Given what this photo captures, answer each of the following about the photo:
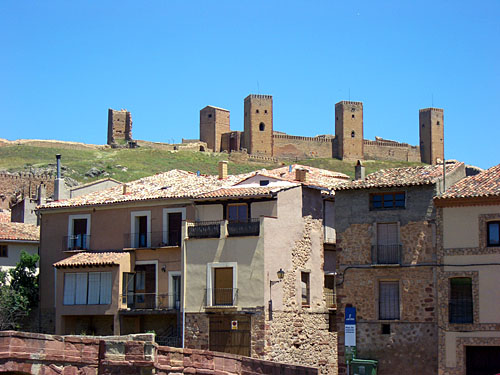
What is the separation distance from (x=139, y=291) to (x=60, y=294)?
3741mm

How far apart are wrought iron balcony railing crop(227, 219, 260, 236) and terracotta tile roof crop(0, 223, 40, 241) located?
13781 mm

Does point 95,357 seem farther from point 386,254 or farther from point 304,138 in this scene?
point 304,138

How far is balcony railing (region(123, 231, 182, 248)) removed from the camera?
41.1 meters

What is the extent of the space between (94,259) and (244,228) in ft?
25.2

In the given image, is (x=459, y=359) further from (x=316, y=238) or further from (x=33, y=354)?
(x=33, y=354)

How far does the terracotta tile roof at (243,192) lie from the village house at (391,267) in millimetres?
3183

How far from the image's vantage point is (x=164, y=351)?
21703 millimetres

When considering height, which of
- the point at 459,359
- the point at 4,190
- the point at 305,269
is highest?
the point at 4,190

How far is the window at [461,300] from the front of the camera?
109ft

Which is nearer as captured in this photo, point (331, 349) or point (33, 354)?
point (33, 354)

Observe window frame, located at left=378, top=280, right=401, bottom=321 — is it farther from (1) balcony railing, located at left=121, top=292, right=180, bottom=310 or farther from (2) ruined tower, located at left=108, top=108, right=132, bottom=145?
(2) ruined tower, located at left=108, top=108, right=132, bottom=145

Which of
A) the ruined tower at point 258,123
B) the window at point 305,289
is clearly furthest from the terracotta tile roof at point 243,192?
the ruined tower at point 258,123

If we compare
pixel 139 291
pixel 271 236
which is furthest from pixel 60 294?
pixel 271 236

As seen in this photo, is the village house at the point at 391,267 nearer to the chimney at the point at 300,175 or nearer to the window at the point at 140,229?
the chimney at the point at 300,175
